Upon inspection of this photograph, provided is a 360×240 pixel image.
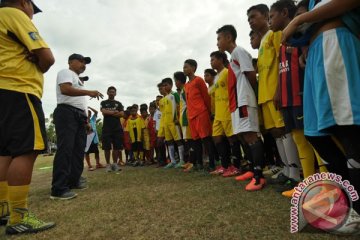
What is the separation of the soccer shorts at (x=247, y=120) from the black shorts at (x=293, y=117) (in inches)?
23.2

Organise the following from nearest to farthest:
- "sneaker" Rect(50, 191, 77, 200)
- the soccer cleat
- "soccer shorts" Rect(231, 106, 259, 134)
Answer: the soccer cleat, "soccer shorts" Rect(231, 106, 259, 134), "sneaker" Rect(50, 191, 77, 200)

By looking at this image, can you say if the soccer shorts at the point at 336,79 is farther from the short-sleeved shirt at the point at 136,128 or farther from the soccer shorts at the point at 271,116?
the short-sleeved shirt at the point at 136,128

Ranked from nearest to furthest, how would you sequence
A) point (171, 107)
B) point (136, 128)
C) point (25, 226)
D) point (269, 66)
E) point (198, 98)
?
1. point (25, 226)
2. point (269, 66)
3. point (198, 98)
4. point (171, 107)
5. point (136, 128)

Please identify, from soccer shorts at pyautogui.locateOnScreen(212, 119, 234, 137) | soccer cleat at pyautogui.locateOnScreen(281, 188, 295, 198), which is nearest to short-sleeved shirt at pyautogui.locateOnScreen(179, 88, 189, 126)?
soccer shorts at pyautogui.locateOnScreen(212, 119, 234, 137)

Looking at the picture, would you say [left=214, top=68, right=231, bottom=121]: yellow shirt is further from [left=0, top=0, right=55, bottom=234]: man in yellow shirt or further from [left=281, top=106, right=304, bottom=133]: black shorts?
[left=0, top=0, right=55, bottom=234]: man in yellow shirt

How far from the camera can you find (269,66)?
11.5ft

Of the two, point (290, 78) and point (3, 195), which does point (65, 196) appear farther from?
point (290, 78)

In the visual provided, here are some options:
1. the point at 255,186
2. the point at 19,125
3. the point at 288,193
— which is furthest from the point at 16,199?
the point at 288,193

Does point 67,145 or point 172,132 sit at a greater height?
point 172,132

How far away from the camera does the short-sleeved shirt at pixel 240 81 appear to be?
3.69 metres

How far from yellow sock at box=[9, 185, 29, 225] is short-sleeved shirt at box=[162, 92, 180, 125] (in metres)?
5.00

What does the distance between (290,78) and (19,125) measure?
2.74m

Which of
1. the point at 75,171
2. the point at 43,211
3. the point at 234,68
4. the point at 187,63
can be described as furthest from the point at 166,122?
the point at 43,211

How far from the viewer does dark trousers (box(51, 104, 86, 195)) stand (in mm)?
4070
